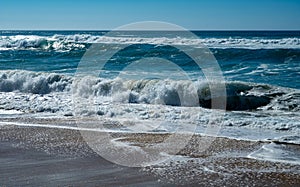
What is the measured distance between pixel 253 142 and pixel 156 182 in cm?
286

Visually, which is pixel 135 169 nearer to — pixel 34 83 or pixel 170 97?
pixel 170 97

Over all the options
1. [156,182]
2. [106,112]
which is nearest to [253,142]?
[156,182]

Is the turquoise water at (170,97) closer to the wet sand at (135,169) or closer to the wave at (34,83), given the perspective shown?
the wave at (34,83)

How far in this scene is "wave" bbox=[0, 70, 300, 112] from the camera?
1248 centimetres

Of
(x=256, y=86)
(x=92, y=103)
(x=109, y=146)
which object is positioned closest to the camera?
(x=109, y=146)

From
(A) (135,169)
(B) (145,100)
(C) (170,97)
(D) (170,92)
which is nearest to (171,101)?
(C) (170,97)

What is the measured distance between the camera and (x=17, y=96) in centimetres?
1436

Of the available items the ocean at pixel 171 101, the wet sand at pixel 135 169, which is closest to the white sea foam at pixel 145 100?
the ocean at pixel 171 101

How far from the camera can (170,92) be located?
13664 mm

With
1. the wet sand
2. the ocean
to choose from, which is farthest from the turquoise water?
the wet sand

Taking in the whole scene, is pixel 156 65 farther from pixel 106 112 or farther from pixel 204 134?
pixel 204 134

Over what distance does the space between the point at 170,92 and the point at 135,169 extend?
26.5 feet

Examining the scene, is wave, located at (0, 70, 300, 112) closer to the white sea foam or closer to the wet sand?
the white sea foam

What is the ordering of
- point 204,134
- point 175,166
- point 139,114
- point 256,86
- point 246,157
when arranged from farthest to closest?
1. point 256,86
2. point 139,114
3. point 204,134
4. point 246,157
5. point 175,166
